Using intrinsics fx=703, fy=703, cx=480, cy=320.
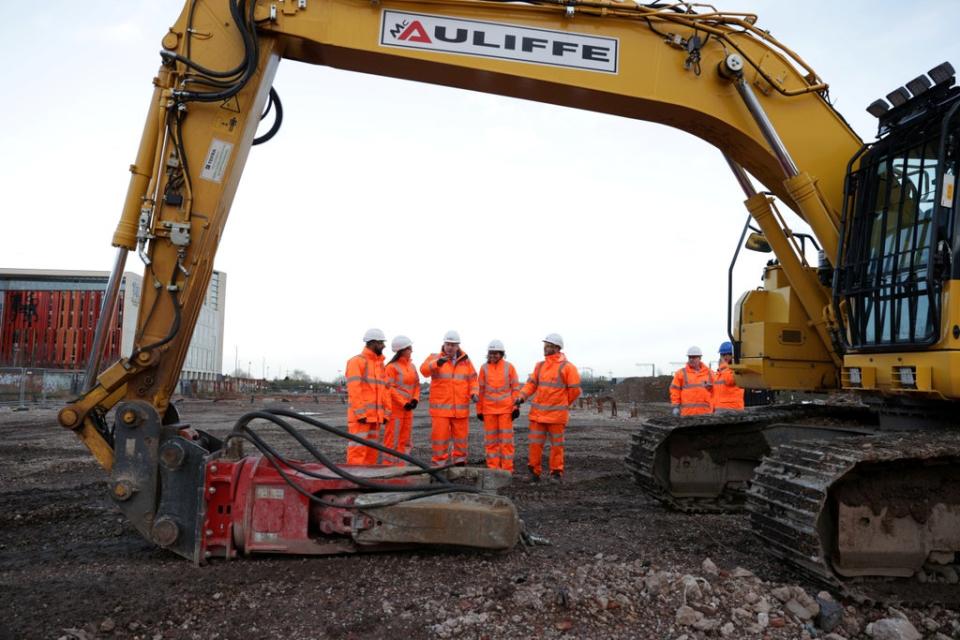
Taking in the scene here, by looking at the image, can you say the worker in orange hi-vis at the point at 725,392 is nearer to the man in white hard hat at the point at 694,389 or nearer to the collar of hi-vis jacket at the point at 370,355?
the man in white hard hat at the point at 694,389

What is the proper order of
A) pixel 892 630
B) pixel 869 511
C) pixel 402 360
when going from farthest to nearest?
pixel 402 360, pixel 869 511, pixel 892 630

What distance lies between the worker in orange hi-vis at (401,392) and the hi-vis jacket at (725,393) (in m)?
4.56

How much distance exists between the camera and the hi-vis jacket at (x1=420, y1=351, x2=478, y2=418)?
29.2 ft

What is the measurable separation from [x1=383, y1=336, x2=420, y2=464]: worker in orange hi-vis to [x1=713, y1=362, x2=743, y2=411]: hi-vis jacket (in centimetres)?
456

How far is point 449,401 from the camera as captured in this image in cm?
890

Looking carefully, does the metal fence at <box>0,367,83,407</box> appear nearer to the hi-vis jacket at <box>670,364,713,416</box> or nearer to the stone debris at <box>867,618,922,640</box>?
the hi-vis jacket at <box>670,364,713,416</box>

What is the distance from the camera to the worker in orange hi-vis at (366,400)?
7.71 metres

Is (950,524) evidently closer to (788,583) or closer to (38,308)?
(788,583)

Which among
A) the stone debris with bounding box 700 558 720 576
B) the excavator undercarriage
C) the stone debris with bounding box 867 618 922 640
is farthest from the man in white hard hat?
the stone debris with bounding box 867 618 922 640

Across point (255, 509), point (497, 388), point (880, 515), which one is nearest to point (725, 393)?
point (497, 388)

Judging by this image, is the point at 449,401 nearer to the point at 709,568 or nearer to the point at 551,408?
the point at 551,408

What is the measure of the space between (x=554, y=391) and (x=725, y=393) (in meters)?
3.01

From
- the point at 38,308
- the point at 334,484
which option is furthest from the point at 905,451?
the point at 38,308

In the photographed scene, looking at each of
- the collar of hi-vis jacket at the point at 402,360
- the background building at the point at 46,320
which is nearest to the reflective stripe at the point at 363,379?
the collar of hi-vis jacket at the point at 402,360
